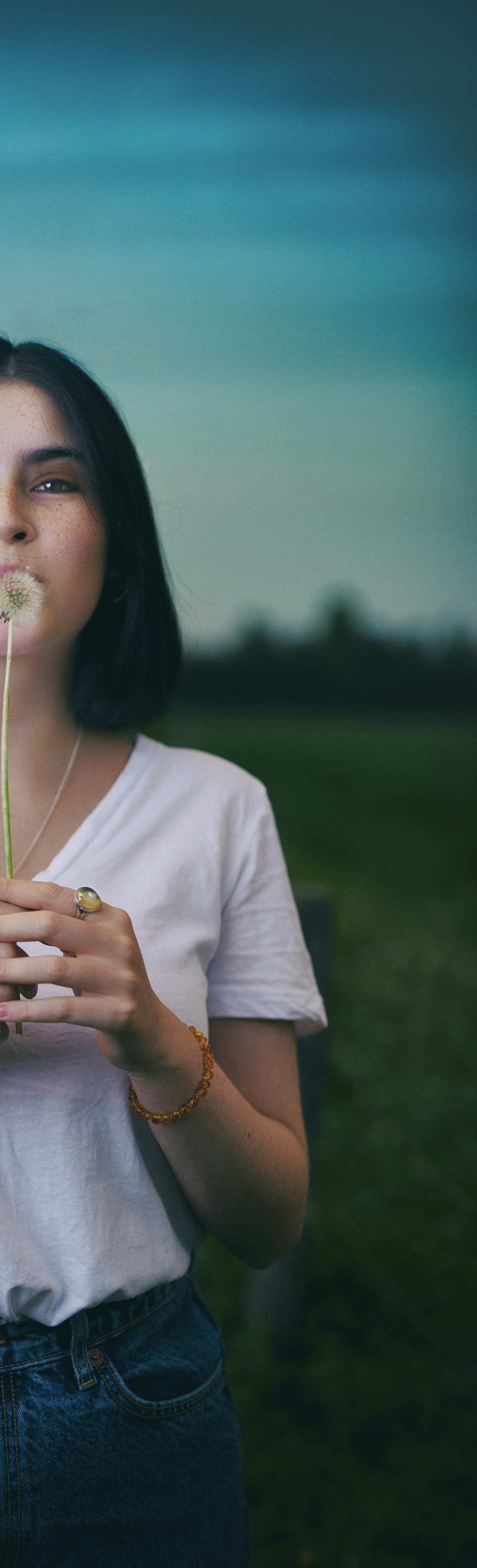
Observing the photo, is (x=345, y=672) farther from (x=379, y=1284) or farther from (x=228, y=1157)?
(x=228, y=1157)

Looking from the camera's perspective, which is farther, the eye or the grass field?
the grass field

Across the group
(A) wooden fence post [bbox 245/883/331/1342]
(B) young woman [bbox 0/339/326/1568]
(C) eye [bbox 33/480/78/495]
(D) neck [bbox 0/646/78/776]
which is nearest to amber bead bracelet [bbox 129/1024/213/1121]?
(B) young woman [bbox 0/339/326/1568]

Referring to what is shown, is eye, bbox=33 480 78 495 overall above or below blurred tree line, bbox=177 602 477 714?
above

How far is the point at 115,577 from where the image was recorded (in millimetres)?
1158

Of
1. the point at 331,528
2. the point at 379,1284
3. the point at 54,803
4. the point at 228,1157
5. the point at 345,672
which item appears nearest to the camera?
the point at 228,1157

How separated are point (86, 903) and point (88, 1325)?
45 cm

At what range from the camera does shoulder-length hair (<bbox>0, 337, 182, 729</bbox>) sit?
103 cm

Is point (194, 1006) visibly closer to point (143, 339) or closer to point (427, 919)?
point (143, 339)

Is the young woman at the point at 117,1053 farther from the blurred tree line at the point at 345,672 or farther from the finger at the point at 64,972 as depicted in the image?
the blurred tree line at the point at 345,672

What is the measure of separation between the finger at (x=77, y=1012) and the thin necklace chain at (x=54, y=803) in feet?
0.84

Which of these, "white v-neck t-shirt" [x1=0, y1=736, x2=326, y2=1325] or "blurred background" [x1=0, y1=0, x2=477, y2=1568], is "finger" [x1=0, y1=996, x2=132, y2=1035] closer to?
"white v-neck t-shirt" [x1=0, y1=736, x2=326, y2=1325]

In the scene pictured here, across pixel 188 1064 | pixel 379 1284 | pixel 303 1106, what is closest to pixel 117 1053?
pixel 188 1064

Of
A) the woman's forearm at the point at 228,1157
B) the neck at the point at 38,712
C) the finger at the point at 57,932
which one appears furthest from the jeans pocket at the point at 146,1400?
the neck at the point at 38,712

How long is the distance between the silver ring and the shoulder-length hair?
45 centimetres
